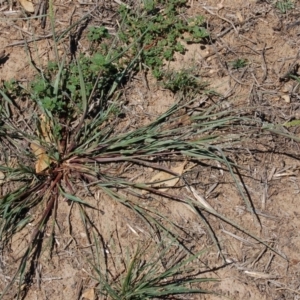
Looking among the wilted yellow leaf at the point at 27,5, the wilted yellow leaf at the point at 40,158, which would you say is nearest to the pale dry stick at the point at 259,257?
the wilted yellow leaf at the point at 40,158

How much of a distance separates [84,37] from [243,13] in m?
0.93

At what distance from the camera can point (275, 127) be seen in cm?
335

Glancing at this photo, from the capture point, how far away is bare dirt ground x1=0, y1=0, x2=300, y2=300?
306 centimetres

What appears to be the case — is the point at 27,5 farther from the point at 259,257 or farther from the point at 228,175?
the point at 259,257

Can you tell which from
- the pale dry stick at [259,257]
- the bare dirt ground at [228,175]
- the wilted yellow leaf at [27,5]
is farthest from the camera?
the wilted yellow leaf at [27,5]

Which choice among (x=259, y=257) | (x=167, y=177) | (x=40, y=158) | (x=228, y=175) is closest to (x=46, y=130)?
(x=40, y=158)

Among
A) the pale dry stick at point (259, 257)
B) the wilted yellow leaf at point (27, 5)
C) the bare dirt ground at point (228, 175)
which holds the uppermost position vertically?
the wilted yellow leaf at point (27, 5)

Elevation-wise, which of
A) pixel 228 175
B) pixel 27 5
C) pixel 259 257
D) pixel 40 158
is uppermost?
pixel 27 5

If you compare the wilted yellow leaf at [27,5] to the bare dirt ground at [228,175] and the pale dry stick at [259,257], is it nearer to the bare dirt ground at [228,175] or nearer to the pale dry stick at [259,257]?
the bare dirt ground at [228,175]

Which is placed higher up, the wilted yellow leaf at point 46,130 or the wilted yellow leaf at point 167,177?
the wilted yellow leaf at point 46,130

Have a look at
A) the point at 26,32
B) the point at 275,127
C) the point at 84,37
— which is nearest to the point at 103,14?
the point at 84,37

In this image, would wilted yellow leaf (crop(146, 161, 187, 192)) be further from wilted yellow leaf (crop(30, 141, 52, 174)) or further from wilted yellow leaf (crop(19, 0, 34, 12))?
wilted yellow leaf (crop(19, 0, 34, 12))

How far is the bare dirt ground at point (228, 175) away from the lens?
3.06m

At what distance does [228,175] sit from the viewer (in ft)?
10.8
